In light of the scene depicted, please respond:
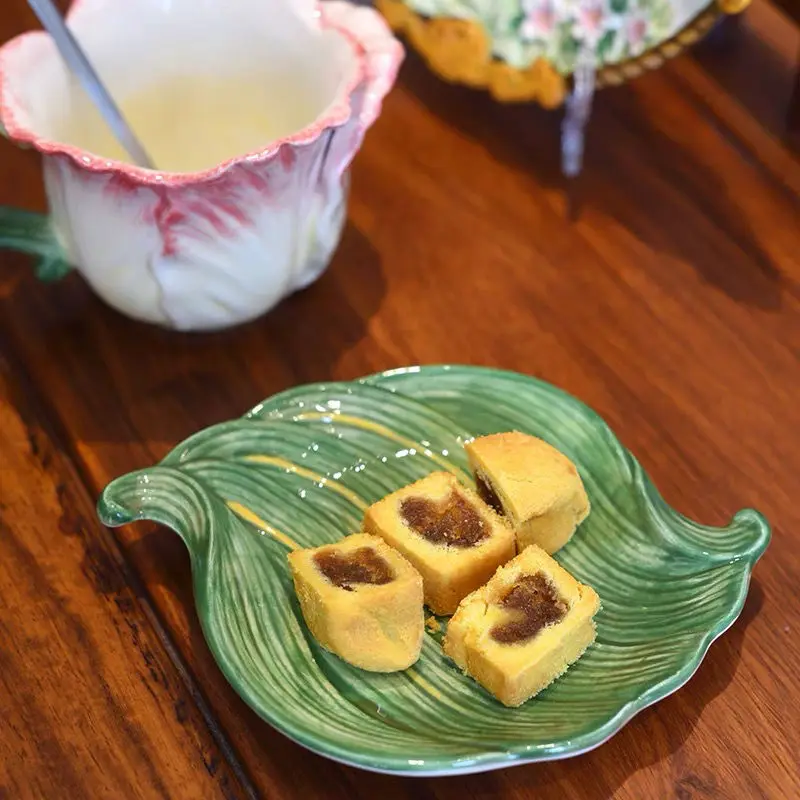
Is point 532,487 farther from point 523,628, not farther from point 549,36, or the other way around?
point 549,36

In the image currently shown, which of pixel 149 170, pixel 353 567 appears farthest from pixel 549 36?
pixel 353 567

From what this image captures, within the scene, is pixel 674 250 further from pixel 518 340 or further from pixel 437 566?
pixel 437 566

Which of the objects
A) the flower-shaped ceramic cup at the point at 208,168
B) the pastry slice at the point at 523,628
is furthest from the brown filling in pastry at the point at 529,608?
the flower-shaped ceramic cup at the point at 208,168

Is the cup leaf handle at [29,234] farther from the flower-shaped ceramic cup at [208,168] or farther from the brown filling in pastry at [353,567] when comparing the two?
the brown filling in pastry at [353,567]

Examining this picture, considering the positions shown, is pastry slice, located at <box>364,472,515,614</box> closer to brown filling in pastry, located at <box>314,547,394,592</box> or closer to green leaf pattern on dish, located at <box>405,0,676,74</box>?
brown filling in pastry, located at <box>314,547,394,592</box>

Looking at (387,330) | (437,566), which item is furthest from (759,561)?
(387,330)

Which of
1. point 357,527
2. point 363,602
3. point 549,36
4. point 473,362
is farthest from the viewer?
point 549,36
